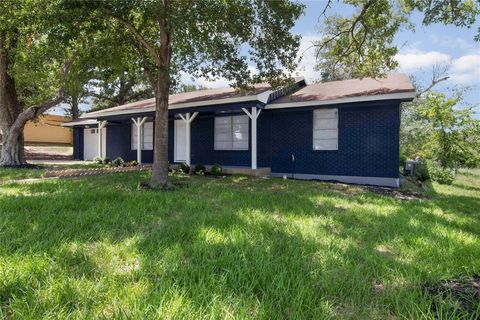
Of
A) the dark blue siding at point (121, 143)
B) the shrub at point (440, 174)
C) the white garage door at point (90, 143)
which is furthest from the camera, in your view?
the white garage door at point (90, 143)

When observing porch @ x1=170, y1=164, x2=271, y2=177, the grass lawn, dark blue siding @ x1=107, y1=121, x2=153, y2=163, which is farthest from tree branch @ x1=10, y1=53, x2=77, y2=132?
the grass lawn

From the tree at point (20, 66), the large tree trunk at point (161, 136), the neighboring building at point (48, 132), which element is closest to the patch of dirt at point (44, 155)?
the neighboring building at point (48, 132)

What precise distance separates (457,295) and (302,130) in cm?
912

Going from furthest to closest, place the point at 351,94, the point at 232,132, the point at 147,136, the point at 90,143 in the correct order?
the point at 90,143 → the point at 147,136 → the point at 232,132 → the point at 351,94

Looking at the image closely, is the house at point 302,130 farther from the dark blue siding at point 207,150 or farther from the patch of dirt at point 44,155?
the patch of dirt at point 44,155

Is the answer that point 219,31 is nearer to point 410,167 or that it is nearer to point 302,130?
point 302,130

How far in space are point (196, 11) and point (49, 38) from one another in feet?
12.7

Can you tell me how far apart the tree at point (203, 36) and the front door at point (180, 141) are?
4430mm

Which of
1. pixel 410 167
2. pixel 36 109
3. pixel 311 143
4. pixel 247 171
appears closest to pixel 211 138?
pixel 247 171

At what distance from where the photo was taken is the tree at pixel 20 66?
8.03 meters

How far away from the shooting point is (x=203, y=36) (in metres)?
8.38

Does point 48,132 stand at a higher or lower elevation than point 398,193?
higher

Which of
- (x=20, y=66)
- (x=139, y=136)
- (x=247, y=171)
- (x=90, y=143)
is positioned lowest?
(x=247, y=171)

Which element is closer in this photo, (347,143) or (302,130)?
(347,143)
